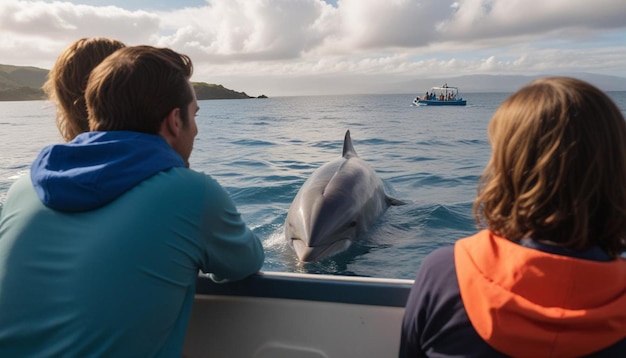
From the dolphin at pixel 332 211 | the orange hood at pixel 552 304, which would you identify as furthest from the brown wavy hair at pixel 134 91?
the dolphin at pixel 332 211

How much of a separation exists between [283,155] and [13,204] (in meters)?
15.4

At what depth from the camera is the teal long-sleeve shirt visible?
2.07 metres

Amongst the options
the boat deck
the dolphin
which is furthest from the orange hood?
the dolphin

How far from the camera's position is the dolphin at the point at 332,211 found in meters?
6.23

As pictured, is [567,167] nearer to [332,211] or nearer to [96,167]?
[96,167]

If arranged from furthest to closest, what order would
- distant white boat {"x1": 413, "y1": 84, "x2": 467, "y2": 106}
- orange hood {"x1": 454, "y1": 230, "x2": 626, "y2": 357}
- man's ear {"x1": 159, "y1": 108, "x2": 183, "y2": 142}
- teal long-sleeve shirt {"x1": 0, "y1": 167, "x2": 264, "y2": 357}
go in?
1. distant white boat {"x1": 413, "y1": 84, "x2": 467, "y2": 106}
2. man's ear {"x1": 159, "y1": 108, "x2": 183, "y2": 142}
3. teal long-sleeve shirt {"x1": 0, "y1": 167, "x2": 264, "y2": 357}
4. orange hood {"x1": 454, "y1": 230, "x2": 626, "y2": 357}

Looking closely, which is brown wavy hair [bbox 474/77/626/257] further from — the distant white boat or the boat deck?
the distant white boat

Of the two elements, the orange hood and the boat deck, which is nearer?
the orange hood

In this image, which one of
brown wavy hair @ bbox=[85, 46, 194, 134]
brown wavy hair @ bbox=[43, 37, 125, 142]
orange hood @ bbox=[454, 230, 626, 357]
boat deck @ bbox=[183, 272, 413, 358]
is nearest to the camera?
orange hood @ bbox=[454, 230, 626, 357]

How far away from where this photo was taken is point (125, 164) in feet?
7.29

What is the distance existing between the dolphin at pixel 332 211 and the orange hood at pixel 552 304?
14.2 ft

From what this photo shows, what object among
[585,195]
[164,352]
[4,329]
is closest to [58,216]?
[4,329]

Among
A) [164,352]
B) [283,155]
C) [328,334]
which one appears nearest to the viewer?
[164,352]

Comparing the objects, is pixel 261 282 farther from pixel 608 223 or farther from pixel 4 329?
pixel 608 223
